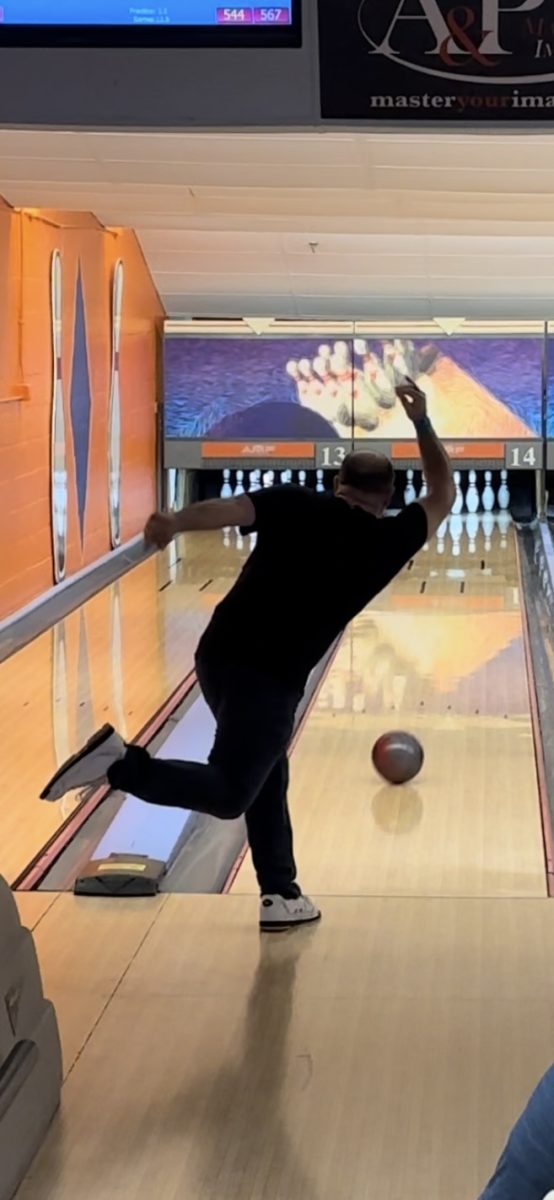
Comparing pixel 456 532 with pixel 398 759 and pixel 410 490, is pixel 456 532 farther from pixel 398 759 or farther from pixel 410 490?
pixel 398 759

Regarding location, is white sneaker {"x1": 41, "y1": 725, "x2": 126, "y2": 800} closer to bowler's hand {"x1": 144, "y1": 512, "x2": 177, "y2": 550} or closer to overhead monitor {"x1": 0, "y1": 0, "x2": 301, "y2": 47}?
bowler's hand {"x1": 144, "y1": 512, "x2": 177, "y2": 550}

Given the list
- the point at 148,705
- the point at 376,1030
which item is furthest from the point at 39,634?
the point at 376,1030

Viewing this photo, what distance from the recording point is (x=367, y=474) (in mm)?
2963

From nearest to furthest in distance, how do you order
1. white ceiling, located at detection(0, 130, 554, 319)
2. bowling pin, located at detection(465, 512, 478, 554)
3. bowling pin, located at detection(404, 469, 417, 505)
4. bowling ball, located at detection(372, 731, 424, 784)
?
bowling ball, located at detection(372, 731, 424, 784) < white ceiling, located at detection(0, 130, 554, 319) < bowling pin, located at detection(465, 512, 478, 554) < bowling pin, located at detection(404, 469, 417, 505)

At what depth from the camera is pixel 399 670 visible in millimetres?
6258

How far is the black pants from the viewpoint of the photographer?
2861 mm

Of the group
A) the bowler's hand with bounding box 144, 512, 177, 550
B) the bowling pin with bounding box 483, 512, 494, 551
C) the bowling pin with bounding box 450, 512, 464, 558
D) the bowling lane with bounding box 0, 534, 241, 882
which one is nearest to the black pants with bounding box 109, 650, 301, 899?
the bowler's hand with bounding box 144, 512, 177, 550

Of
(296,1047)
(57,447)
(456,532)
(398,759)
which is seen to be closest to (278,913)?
(296,1047)

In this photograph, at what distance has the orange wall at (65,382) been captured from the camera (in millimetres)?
7094

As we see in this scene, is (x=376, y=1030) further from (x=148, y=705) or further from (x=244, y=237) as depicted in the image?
(x=244, y=237)

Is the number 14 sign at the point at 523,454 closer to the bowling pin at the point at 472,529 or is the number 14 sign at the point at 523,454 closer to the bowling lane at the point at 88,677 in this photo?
the bowling pin at the point at 472,529

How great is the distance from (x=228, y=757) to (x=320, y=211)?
4070 mm

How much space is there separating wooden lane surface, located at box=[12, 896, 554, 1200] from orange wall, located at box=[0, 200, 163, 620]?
4.00 m

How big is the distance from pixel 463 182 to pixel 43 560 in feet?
10.7
